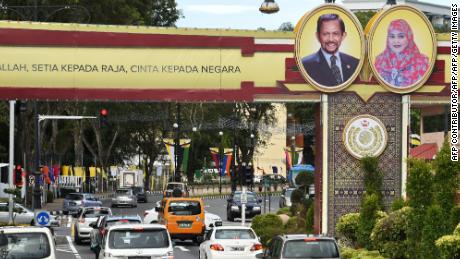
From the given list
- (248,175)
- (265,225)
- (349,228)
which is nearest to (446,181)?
(349,228)

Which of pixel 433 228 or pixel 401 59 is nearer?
pixel 433 228

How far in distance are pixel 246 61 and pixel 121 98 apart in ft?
15.3

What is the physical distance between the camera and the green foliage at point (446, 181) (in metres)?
25.1

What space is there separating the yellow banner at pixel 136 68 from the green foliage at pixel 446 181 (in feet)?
45.8

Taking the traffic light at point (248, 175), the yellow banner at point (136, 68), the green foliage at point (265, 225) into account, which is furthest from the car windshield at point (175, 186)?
the yellow banner at point (136, 68)

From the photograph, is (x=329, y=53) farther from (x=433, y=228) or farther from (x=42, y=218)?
(x=433, y=228)

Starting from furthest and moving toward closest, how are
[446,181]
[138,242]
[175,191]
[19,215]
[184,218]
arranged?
[175,191] < [19,215] < [184,218] < [138,242] < [446,181]

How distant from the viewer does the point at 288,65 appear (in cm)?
3869

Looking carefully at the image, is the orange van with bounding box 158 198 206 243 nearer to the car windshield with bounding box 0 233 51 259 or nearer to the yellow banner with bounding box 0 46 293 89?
the yellow banner with bounding box 0 46 293 89

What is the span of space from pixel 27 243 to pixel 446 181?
9.69 meters

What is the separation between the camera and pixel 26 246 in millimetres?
23250

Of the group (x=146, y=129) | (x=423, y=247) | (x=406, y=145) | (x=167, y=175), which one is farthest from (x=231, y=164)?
(x=423, y=247)

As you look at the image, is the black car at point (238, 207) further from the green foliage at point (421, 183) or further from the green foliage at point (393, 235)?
the green foliage at point (421, 183)

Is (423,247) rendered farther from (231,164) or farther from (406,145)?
(231,164)
